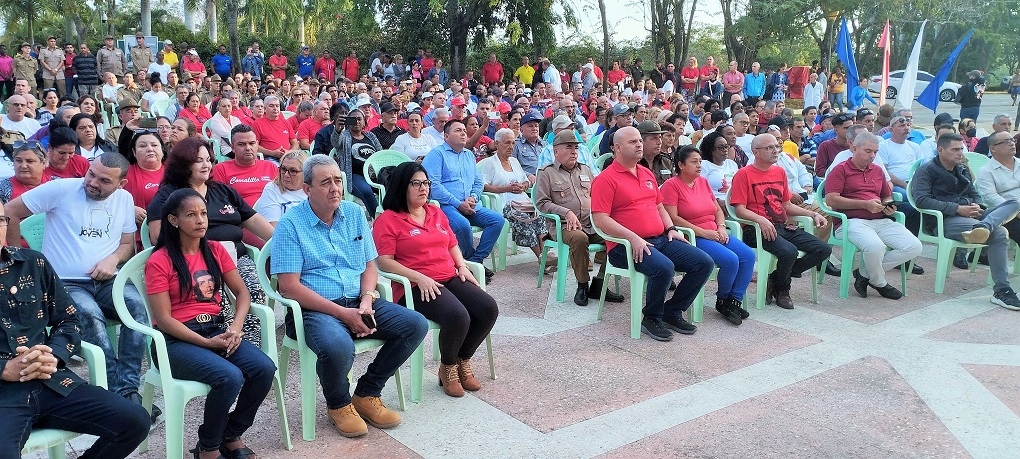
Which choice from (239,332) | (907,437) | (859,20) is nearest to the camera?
(239,332)

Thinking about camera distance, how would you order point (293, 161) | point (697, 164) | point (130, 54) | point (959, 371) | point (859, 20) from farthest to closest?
point (859, 20) → point (130, 54) → point (697, 164) → point (293, 161) → point (959, 371)

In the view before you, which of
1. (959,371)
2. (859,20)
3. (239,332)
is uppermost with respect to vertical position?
(859,20)

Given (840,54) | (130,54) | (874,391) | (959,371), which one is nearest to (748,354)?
(874,391)

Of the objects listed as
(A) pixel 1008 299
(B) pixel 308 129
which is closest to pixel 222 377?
(A) pixel 1008 299

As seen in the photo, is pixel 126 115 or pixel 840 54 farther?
pixel 840 54

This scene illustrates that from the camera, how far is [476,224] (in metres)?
7.01

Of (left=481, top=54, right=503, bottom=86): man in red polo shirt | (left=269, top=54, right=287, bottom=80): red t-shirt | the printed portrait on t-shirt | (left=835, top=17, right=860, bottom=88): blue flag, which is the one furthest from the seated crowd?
(left=481, top=54, right=503, bottom=86): man in red polo shirt

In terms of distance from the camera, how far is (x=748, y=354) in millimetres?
5074

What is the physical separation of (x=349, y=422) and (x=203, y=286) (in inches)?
34.3

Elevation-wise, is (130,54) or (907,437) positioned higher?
(130,54)

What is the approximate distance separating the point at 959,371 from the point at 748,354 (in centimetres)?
116

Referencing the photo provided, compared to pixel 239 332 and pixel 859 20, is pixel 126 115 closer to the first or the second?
pixel 239 332

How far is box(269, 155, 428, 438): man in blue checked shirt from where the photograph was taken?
3807 millimetres

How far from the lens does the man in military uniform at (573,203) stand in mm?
6164
